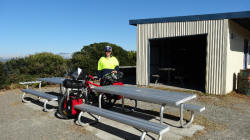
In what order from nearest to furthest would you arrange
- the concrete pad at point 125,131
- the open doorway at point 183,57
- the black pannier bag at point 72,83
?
1. the concrete pad at point 125,131
2. the black pannier bag at point 72,83
3. the open doorway at point 183,57

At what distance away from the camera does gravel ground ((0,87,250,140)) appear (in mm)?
3565

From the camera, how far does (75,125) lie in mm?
4105

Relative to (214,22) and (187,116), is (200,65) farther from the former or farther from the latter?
(187,116)

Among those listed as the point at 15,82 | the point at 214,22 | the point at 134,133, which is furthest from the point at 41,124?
the point at 214,22

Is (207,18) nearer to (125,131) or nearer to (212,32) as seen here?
(212,32)

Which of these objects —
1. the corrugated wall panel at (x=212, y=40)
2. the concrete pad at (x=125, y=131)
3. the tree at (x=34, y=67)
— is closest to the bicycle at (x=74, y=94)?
the concrete pad at (x=125, y=131)

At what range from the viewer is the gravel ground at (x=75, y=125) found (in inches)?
140

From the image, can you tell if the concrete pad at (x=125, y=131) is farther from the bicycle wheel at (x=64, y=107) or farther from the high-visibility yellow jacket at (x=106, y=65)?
the high-visibility yellow jacket at (x=106, y=65)

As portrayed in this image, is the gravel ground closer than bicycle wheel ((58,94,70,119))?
Answer: Yes

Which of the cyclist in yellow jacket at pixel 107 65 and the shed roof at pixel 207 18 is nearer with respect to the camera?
the cyclist in yellow jacket at pixel 107 65

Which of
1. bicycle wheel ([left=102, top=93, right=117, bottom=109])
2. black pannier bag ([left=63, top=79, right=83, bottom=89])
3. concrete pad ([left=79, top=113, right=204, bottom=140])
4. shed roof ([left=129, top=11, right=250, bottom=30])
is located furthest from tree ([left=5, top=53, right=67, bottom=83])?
concrete pad ([left=79, top=113, right=204, bottom=140])

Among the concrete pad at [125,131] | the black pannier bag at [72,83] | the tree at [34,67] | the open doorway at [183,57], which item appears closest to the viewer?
the concrete pad at [125,131]

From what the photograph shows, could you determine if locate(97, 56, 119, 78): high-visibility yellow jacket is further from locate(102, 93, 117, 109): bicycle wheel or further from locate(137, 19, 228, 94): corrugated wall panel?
locate(137, 19, 228, 94): corrugated wall panel

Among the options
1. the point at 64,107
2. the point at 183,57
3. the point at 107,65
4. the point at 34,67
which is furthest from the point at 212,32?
the point at 34,67
